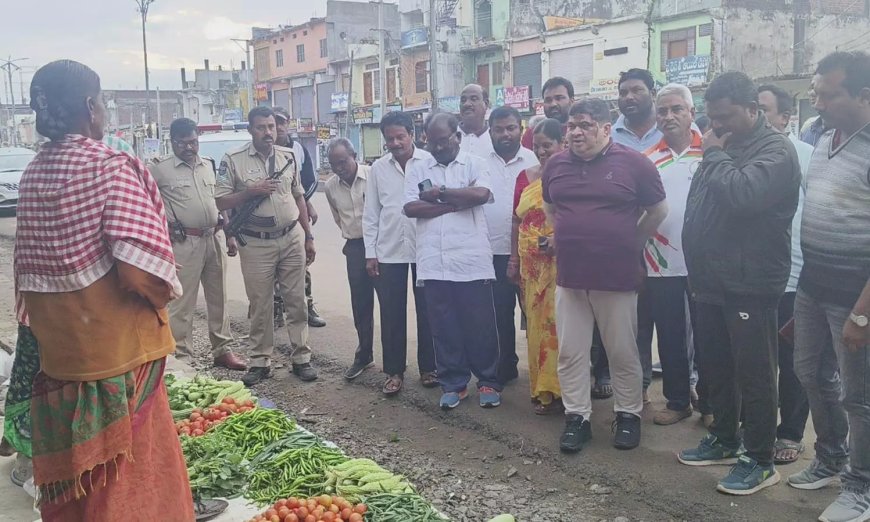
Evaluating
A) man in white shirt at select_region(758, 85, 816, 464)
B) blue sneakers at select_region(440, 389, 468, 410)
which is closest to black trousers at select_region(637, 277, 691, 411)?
man in white shirt at select_region(758, 85, 816, 464)

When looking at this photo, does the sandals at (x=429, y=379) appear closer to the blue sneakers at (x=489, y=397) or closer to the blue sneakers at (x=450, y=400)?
the blue sneakers at (x=450, y=400)

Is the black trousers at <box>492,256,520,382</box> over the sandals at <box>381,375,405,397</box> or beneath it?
over

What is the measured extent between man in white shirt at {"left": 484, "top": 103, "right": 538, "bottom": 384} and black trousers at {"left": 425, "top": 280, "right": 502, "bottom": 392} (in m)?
0.35

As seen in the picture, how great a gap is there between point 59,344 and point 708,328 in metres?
3.10

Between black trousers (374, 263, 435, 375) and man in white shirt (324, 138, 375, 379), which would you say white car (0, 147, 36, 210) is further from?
black trousers (374, 263, 435, 375)

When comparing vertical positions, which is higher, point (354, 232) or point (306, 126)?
point (306, 126)

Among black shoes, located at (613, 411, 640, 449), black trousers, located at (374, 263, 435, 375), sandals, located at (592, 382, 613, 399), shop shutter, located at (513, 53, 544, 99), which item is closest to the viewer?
black shoes, located at (613, 411, 640, 449)

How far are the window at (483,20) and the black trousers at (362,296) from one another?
37.2m

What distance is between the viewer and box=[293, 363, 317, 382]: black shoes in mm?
6320

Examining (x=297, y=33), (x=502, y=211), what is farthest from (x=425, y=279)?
(x=297, y=33)

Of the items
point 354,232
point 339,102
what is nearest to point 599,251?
point 354,232

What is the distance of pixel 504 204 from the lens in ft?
18.6

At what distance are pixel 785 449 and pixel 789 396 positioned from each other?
11.5 inches

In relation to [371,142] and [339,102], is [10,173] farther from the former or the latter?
[339,102]
